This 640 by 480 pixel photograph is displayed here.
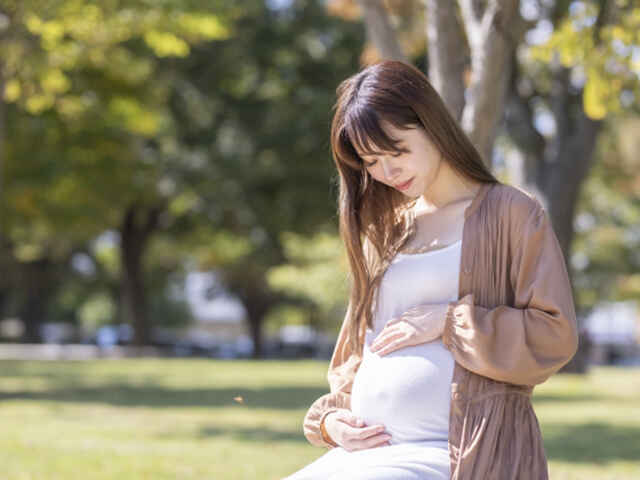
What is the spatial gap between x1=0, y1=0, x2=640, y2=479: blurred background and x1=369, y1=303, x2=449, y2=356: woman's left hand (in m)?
0.41

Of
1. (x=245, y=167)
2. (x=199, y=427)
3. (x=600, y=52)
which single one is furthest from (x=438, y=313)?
(x=245, y=167)

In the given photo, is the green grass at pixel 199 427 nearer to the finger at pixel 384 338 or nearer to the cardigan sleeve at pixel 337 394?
the cardigan sleeve at pixel 337 394

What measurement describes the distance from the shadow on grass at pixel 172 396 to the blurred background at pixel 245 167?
8 cm

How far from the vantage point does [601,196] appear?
3088 centimetres

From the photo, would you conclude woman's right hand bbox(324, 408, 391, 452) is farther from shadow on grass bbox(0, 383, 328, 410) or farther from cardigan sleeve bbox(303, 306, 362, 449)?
shadow on grass bbox(0, 383, 328, 410)

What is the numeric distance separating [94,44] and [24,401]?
512cm

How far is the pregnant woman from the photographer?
2.39m

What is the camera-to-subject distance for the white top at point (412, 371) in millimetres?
2490

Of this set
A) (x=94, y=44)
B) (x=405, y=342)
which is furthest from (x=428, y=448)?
(x=94, y=44)

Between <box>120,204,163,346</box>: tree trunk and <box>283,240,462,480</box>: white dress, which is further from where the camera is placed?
<box>120,204,163,346</box>: tree trunk

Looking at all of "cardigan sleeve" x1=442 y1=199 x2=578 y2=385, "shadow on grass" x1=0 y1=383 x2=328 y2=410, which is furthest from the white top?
"shadow on grass" x1=0 y1=383 x2=328 y2=410

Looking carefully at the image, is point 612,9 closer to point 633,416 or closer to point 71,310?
point 633,416

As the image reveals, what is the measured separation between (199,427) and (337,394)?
776cm

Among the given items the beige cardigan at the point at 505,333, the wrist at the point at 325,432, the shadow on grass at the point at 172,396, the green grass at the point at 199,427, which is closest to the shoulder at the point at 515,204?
the beige cardigan at the point at 505,333
